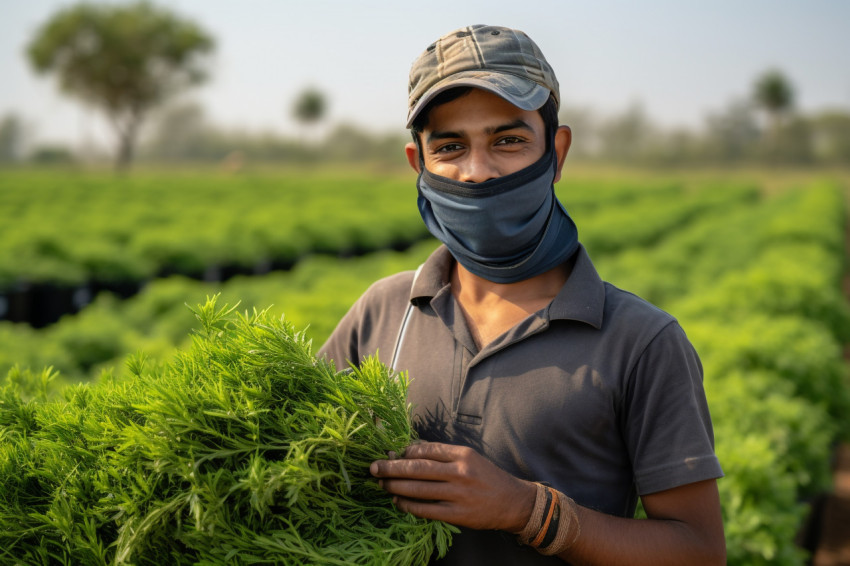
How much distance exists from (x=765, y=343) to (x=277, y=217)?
11.0 meters

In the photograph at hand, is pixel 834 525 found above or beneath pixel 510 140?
beneath

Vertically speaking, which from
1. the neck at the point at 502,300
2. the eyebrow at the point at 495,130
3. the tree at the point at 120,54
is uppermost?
the tree at the point at 120,54

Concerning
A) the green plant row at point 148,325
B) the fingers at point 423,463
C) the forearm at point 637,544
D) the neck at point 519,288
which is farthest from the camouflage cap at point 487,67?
the green plant row at point 148,325

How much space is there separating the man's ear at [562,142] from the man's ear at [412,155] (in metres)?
0.34

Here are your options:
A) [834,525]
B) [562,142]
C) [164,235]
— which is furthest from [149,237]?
[562,142]

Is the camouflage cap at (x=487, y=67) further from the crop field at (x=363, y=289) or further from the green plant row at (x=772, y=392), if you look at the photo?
the green plant row at (x=772, y=392)

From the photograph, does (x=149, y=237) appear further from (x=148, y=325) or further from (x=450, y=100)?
(x=450, y=100)

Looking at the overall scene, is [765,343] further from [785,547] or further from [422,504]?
[422,504]

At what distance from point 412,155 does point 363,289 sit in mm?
5032

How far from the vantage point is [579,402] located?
152cm

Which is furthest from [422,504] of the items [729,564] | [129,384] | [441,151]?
[729,564]

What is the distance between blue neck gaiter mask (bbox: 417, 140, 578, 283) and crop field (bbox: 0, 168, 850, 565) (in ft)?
1.59

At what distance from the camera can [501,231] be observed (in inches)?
66.7

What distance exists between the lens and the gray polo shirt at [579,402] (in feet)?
4.84
